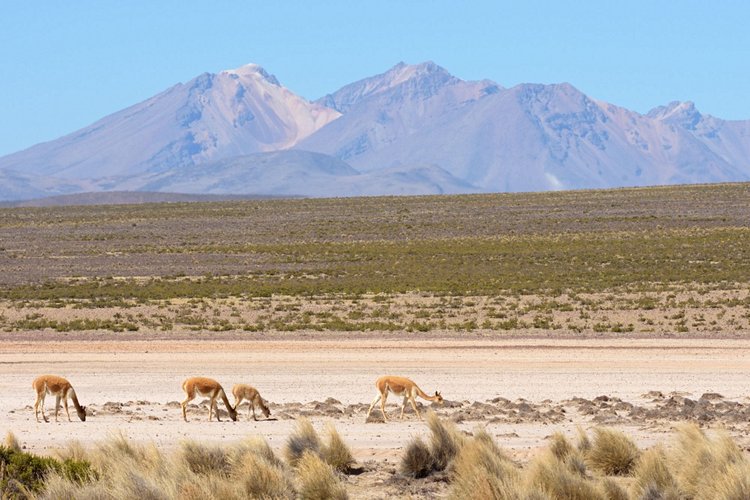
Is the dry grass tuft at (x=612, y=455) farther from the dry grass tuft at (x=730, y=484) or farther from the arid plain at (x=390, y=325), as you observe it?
A: the dry grass tuft at (x=730, y=484)

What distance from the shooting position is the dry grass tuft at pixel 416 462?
40.7 ft

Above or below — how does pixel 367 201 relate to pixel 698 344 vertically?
above

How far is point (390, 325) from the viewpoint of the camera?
3136 centimetres

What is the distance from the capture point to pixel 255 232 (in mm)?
70125

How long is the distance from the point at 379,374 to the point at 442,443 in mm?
9721

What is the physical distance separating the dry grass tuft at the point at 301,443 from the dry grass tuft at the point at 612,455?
9.89 feet

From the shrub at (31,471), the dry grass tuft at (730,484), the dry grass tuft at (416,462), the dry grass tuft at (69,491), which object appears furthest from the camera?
the dry grass tuft at (416,462)

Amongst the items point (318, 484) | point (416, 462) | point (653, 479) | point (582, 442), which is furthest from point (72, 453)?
point (653, 479)

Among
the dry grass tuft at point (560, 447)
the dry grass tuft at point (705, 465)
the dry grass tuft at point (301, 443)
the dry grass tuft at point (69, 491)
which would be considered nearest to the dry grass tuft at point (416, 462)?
the dry grass tuft at point (301, 443)

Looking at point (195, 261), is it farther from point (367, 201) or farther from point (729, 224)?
point (367, 201)

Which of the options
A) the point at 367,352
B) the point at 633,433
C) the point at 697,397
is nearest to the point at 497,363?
the point at 367,352

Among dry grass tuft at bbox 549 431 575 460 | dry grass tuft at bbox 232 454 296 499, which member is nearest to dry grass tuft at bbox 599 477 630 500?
dry grass tuft at bbox 549 431 575 460

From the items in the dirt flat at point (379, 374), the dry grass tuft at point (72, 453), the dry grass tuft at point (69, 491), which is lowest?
the dirt flat at point (379, 374)

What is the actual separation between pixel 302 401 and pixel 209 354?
305 inches
